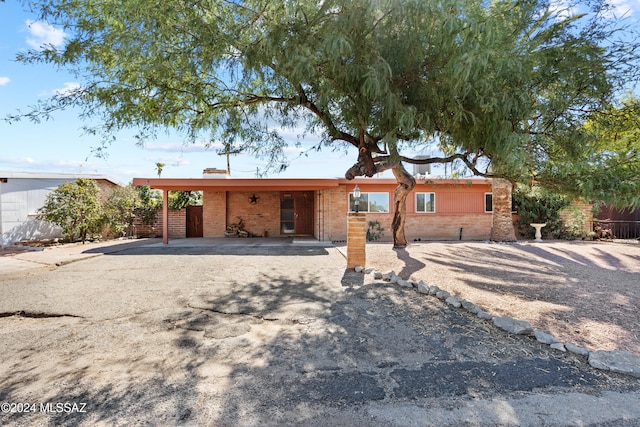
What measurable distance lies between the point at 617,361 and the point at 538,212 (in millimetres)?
13778

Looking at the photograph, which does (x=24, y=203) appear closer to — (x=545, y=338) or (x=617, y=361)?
(x=545, y=338)

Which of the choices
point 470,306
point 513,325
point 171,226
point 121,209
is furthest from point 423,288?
point 121,209

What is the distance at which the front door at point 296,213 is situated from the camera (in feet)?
60.2

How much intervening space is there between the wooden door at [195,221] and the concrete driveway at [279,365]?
38.5ft

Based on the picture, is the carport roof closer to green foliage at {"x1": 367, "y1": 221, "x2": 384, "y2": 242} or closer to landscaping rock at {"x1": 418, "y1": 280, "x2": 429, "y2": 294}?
green foliage at {"x1": 367, "y1": 221, "x2": 384, "y2": 242}

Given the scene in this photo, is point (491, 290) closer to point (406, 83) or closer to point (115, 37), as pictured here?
point (406, 83)

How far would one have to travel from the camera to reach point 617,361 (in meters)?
3.39

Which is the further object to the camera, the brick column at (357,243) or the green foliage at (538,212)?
the green foliage at (538,212)

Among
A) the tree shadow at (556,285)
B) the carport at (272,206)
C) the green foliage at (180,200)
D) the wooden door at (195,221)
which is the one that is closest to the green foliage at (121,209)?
the green foliage at (180,200)

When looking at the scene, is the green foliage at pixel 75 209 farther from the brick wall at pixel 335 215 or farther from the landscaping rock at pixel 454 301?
the landscaping rock at pixel 454 301

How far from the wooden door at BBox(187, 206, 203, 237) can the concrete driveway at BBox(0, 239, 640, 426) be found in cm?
1173

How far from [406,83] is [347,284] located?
361cm

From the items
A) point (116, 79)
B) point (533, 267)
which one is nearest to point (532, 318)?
point (533, 267)

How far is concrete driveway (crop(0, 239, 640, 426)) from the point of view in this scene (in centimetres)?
262
